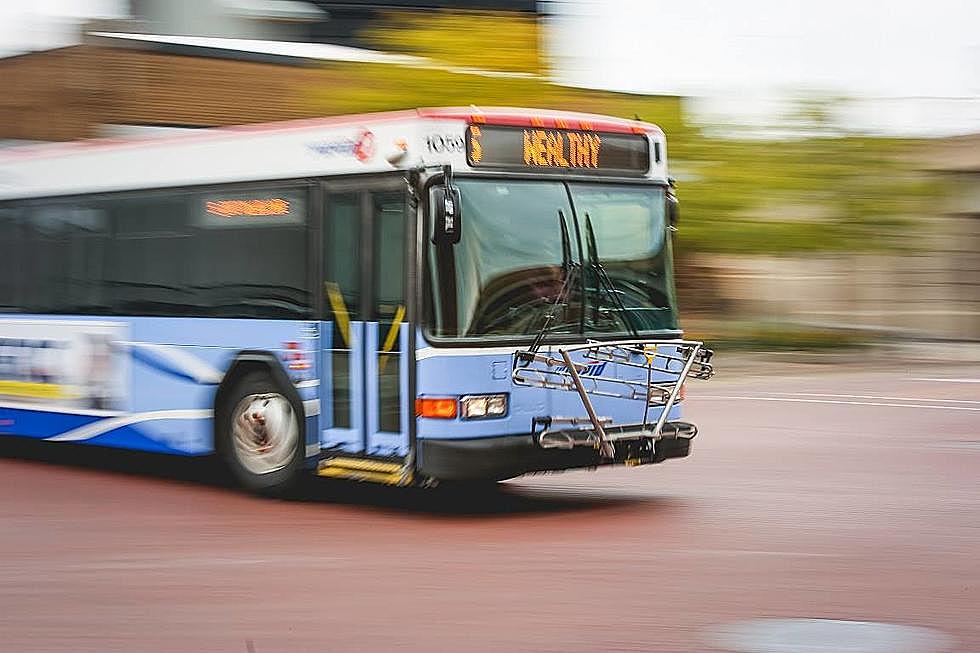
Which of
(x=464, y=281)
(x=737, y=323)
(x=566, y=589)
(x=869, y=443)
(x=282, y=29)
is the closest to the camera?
(x=566, y=589)

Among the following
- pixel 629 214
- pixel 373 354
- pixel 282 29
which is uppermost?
pixel 282 29

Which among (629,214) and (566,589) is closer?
(566,589)

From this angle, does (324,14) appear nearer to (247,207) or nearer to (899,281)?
(899,281)

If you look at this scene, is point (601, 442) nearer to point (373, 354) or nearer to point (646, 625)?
point (373, 354)

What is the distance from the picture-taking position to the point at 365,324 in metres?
11.4

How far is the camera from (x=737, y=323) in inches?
1458

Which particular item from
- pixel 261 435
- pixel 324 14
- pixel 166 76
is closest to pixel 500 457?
pixel 261 435

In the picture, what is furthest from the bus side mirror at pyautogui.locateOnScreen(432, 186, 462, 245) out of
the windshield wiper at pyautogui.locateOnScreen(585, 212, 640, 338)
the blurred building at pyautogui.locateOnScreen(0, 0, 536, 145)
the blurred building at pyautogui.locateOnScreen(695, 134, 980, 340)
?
the blurred building at pyautogui.locateOnScreen(695, 134, 980, 340)

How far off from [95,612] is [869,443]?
11168 millimetres

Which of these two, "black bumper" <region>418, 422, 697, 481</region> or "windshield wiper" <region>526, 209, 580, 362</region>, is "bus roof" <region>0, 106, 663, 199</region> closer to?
"windshield wiper" <region>526, 209, 580, 362</region>

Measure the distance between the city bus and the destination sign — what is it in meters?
0.02

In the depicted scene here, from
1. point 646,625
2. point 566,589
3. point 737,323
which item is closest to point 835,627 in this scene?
point 646,625

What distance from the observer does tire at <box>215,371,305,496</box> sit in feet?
39.9

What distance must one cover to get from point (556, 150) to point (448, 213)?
140 centimetres
